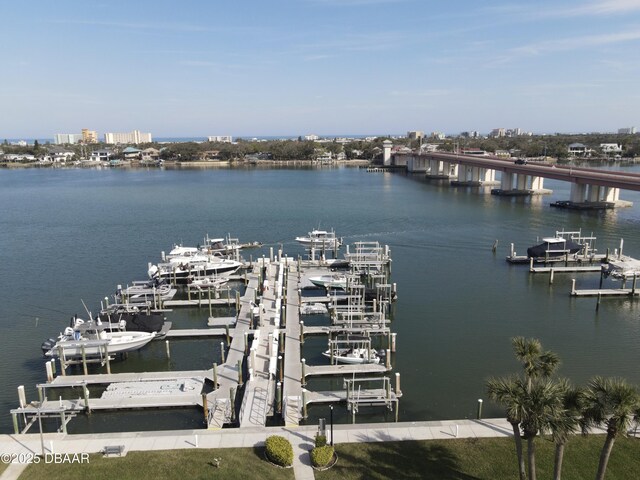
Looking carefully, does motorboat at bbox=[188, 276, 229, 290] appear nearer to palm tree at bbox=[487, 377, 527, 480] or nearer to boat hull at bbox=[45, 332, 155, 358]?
boat hull at bbox=[45, 332, 155, 358]

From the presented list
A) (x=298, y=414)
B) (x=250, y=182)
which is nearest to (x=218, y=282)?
(x=298, y=414)

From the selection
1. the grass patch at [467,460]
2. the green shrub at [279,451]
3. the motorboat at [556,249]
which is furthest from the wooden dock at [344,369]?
the motorboat at [556,249]

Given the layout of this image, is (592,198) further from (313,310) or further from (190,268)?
(190,268)

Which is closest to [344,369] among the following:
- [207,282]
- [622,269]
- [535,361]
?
[535,361]

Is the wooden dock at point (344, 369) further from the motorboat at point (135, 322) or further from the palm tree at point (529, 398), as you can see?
the palm tree at point (529, 398)

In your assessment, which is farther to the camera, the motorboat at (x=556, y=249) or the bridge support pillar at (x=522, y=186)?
the bridge support pillar at (x=522, y=186)

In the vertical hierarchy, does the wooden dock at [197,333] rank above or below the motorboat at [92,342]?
below
